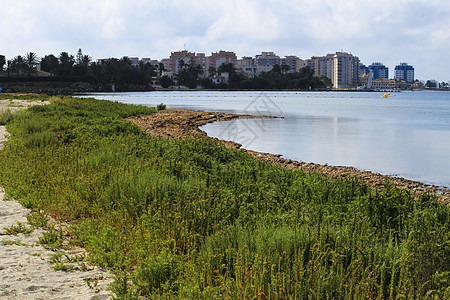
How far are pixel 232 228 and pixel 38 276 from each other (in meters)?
1.99

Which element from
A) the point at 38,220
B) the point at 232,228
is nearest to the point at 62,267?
the point at 38,220

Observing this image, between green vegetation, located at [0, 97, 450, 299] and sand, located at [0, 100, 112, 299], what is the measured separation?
213mm

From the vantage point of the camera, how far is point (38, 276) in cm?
449

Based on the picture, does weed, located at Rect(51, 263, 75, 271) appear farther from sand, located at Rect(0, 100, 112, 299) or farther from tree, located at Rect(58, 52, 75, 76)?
tree, located at Rect(58, 52, 75, 76)

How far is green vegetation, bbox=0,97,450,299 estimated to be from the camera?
386 cm

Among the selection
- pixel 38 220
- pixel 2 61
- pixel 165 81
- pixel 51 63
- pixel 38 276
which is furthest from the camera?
pixel 165 81

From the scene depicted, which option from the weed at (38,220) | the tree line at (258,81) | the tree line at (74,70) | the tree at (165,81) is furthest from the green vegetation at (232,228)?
the tree at (165,81)

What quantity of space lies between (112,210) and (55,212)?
3.10 ft

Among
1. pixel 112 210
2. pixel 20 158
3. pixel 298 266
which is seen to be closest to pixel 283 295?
pixel 298 266

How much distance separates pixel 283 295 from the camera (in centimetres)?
384

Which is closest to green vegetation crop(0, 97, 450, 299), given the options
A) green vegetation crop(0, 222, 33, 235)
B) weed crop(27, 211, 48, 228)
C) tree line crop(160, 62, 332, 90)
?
weed crop(27, 211, 48, 228)

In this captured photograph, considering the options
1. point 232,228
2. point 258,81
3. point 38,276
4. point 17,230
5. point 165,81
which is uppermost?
point 165,81

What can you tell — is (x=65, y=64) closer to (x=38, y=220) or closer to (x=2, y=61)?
(x=2, y=61)

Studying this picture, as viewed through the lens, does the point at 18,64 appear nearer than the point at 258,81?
Yes
